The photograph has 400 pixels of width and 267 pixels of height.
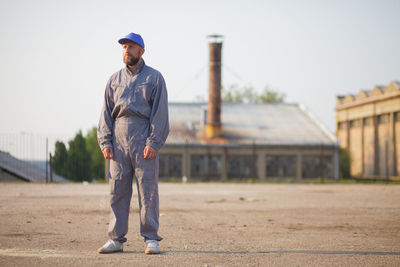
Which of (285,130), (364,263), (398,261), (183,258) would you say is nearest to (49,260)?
(183,258)

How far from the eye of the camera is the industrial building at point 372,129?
36.0 metres

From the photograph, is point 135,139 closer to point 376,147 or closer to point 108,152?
point 108,152

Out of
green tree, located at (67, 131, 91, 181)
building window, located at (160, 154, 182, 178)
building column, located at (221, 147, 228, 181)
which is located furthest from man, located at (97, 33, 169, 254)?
building column, located at (221, 147, 228, 181)

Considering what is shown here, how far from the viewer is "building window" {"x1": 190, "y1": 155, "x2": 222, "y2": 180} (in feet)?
114

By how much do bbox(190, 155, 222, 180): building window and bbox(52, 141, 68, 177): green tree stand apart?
990 centimetres

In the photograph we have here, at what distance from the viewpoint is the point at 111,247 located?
201 inches

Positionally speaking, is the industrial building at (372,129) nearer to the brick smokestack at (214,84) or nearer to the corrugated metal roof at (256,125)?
the corrugated metal roof at (256,125)

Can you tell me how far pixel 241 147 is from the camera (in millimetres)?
34906

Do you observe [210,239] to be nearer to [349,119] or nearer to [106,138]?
[106,138]

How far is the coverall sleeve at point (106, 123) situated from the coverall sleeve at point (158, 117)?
0.43 m

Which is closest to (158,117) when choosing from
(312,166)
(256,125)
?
(312,166)

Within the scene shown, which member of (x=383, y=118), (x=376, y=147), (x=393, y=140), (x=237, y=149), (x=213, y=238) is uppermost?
(x=383, y=118)

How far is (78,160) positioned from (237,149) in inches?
Result: 450

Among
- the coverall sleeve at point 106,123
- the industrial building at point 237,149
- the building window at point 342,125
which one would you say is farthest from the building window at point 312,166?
the coverall sleeve at point 106,123
